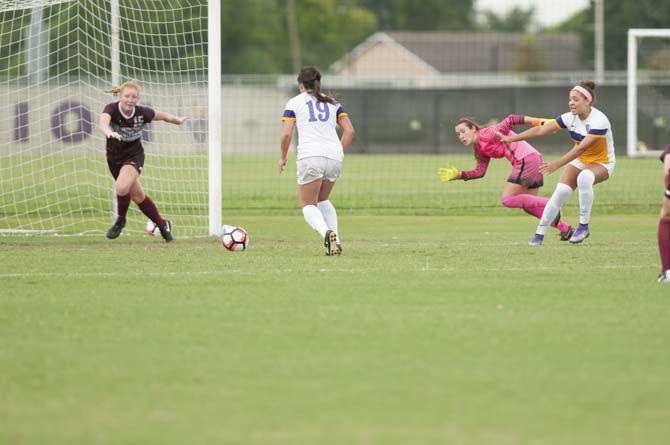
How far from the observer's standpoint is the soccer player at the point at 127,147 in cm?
1176

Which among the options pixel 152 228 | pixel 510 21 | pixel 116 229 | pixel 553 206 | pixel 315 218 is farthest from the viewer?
pixel 510 21

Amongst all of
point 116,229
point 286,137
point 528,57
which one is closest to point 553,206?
point 286,137

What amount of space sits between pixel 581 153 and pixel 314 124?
10.3ft

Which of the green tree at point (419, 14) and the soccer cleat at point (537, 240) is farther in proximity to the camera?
the green tree at point (419, 14)

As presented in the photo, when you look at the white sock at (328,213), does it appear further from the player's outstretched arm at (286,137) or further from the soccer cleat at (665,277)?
the soccer cleat at (665,277)

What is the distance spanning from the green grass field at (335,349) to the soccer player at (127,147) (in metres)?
1.45

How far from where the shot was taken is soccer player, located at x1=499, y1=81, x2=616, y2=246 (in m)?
11.5

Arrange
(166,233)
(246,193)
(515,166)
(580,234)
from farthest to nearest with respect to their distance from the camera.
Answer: (246,193), (515,166), (166,233), (580,234)

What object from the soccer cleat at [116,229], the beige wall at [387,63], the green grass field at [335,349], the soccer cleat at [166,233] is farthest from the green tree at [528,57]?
the green grass field at [335,349]

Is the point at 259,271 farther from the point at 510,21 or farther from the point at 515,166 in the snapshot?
the point at 510,21

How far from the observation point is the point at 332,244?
1066 cm

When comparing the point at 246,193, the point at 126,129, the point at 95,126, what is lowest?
the point at 246,193

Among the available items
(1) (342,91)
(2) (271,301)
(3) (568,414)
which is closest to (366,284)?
(2) (271,301)

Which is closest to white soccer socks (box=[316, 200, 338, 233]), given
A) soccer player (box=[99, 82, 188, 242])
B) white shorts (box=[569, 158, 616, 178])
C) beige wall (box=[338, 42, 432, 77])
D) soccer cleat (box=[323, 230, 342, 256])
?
soccer cleat (box=[323, 230, 342, 256])
